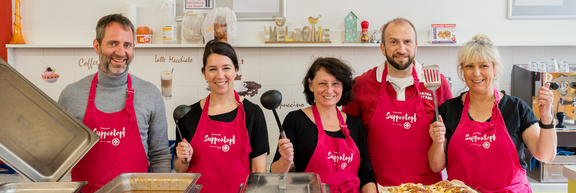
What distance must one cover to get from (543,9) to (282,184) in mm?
2880

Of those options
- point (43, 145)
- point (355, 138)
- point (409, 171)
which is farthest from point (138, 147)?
point (409, 171)

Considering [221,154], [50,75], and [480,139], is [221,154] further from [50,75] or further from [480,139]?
[50,75]

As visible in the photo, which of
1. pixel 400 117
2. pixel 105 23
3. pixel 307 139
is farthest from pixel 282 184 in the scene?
pixel 105 23

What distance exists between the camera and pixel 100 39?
155 centimetres

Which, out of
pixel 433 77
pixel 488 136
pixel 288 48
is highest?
pixel 288 48

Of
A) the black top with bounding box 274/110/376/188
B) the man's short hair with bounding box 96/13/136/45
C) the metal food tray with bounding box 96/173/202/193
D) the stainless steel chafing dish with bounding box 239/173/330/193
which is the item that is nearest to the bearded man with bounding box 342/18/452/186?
the black top with bounding box 274/110/376/188

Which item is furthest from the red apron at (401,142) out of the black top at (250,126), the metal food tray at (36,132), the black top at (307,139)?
the metal food tray at (36,132)

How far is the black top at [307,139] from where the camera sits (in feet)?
5.07

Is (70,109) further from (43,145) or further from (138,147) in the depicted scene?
(138,147)

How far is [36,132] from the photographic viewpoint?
1382 mm

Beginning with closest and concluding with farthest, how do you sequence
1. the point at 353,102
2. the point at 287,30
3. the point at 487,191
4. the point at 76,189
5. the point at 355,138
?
1. the point at 76,189
2. the point at 487,191
3. the point at 355,138
4. the point at 353,102
5. the point at 287,30

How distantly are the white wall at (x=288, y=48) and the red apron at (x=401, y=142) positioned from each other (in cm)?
117

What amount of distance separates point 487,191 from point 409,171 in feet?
1.06

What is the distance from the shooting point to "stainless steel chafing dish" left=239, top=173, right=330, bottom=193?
0.96m
